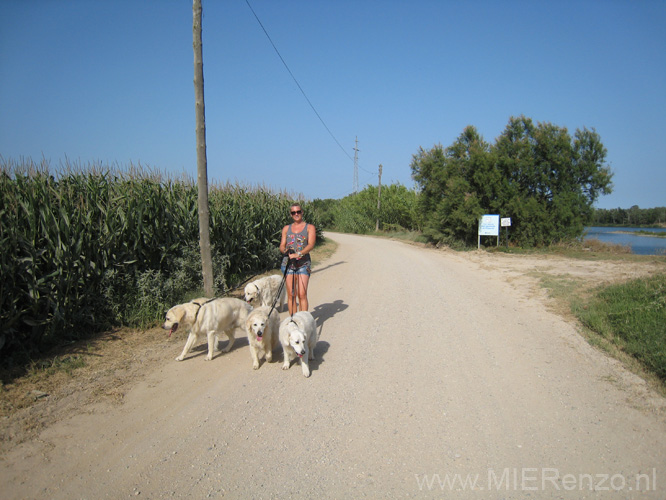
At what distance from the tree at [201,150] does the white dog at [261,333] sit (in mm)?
2954

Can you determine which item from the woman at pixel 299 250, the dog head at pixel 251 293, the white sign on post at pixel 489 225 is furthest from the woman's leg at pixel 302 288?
the white sign on post at pixel 489 225

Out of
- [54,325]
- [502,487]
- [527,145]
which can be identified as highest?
[527,145]

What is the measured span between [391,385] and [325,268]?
34.0ft

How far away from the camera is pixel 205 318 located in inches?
222

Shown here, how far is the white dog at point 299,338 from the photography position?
4.79 m

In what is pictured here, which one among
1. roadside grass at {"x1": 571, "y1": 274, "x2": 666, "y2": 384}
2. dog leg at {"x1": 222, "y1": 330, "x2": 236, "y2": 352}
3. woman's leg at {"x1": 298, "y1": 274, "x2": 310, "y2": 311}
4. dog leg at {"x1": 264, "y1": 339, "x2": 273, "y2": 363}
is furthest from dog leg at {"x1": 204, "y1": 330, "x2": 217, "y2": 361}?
roadside grass at {"x1": 571, "y1": 274, "x2": 666, "y2": 384}

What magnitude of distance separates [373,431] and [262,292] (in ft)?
13.7

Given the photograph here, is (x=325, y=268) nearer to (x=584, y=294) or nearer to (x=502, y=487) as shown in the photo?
(x=584, y=294)

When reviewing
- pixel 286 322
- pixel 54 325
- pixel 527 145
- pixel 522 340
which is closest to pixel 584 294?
pixel 522 340

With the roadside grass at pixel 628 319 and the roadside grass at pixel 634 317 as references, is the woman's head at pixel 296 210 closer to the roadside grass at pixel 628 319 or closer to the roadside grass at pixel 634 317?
the roadside grass at pixel 628 319

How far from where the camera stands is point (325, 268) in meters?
15.0

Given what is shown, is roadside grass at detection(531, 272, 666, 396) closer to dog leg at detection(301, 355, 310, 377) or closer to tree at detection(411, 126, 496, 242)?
dog leg at detection(301, 355, 310, 377)

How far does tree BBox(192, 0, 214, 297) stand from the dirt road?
2133 millimetres

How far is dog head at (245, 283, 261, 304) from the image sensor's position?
23.0 ft
